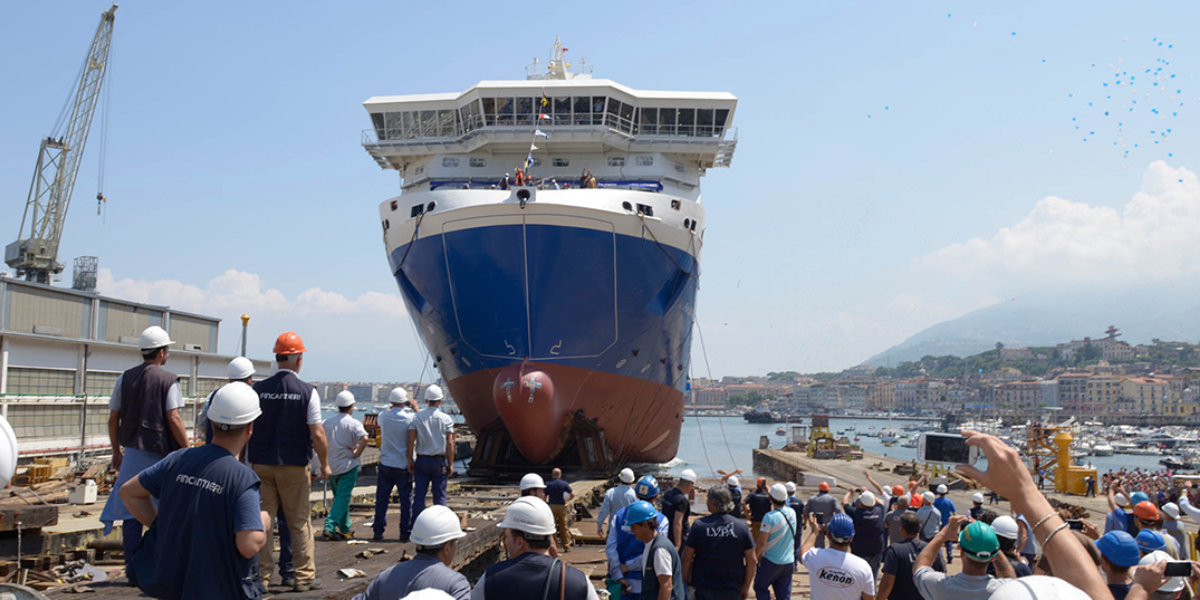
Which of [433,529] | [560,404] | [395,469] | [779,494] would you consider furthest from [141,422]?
[560,404]

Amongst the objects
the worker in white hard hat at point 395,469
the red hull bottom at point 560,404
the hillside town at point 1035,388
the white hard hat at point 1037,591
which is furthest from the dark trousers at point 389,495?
the hillside town at point 1035,388

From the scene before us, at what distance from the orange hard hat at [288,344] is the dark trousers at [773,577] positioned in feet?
12.5

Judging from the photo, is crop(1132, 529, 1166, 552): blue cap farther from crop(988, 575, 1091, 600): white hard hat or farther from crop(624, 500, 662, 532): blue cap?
crop(988, 575, 1091, 600): white hard hat

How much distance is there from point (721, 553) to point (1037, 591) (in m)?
3.19

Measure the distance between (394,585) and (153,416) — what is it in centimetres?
243

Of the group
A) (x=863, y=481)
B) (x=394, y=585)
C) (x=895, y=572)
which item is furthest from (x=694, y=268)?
(x=394, y=585)

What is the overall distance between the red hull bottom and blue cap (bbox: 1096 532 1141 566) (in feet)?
39.6

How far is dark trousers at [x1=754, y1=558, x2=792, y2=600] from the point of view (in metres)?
6.15

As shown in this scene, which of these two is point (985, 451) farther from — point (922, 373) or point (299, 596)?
point (922, 373)

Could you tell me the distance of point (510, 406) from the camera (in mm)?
15320

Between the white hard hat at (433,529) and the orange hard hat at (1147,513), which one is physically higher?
the white hard hat at (433,529)

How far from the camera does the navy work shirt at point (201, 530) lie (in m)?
3.12

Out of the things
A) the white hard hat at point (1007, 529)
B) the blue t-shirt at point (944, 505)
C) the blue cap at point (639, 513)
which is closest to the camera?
the white hard hat at point (1007, 529)

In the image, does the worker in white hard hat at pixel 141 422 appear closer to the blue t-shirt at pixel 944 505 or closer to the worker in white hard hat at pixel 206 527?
the worker in white hard hat at pixel 206 527
